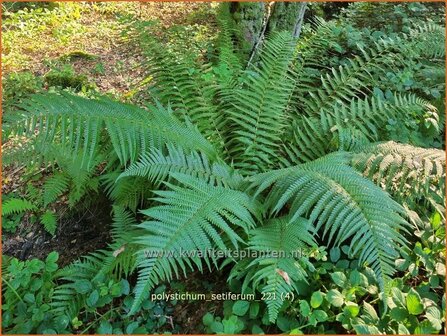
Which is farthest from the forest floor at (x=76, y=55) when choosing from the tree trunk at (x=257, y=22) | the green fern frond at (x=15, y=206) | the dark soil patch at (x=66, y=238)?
the tree trunk at (x=257, y=22)

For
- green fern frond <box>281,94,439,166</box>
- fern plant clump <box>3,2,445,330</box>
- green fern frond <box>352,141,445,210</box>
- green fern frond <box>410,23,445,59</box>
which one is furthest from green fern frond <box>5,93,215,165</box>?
green fern frond <box>410,23,445,59</box>

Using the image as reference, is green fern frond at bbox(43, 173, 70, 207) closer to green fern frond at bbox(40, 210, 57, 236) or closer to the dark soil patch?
green fern frond at bbox(40, 210, 57, 236)

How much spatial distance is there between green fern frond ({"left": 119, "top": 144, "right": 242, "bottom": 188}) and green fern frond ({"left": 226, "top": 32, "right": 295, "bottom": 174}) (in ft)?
0.97

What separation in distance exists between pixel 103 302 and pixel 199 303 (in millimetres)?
430

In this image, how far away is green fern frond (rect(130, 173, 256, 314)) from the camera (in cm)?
165

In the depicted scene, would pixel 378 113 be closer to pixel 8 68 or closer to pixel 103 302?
pixel 103 302

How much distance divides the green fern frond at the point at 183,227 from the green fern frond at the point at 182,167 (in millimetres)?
154

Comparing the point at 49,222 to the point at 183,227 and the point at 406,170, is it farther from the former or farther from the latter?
the point at 406,170

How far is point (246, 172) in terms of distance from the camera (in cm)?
241

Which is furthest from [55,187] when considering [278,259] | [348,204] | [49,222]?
[348,204]

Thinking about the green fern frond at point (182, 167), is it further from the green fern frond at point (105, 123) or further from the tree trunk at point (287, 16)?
the tree trunk at point (287, 16)

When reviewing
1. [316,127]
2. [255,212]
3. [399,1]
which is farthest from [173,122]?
[399,1]

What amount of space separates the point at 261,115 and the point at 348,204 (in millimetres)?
920

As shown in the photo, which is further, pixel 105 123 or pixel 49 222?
pixel 49 222
